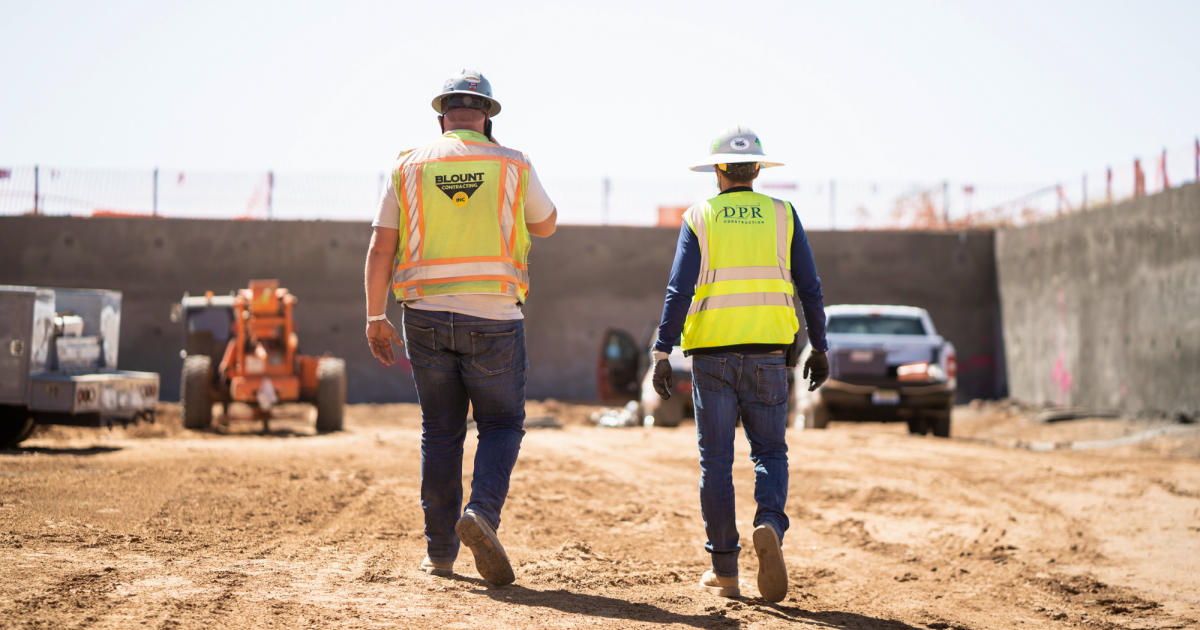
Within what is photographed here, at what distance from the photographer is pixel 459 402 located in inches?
166

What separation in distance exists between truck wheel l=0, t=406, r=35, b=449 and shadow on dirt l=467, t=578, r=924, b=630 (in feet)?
23.9

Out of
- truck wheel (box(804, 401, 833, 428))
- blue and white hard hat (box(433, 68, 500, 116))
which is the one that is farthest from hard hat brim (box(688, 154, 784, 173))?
truck wheel (box(804, 401, 833, 428))

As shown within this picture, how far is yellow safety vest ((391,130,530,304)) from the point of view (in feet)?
13.3

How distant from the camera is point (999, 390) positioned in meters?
21.8

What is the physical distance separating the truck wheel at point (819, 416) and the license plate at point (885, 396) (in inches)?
23.9

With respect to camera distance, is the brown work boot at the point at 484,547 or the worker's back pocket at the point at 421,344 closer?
the brown work boot at the point at 484,547

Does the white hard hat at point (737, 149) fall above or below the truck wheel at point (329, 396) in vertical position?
above

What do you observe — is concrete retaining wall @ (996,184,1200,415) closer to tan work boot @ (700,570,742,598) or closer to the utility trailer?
→ tan work boot @ (700,570,742,598)

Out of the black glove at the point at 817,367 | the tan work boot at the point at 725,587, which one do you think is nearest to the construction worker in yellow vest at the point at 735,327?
the tan work boot at the point at 725,587

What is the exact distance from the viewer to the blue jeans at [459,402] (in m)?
4.05

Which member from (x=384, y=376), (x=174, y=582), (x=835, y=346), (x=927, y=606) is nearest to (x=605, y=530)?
(x=927, y=606)

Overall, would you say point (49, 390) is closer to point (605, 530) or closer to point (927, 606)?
point (605, 530)

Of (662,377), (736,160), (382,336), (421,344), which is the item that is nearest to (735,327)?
(662,377)

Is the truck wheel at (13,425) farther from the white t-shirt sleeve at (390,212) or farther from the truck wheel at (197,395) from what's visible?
the white t-shirt sleeve at (390,212)
